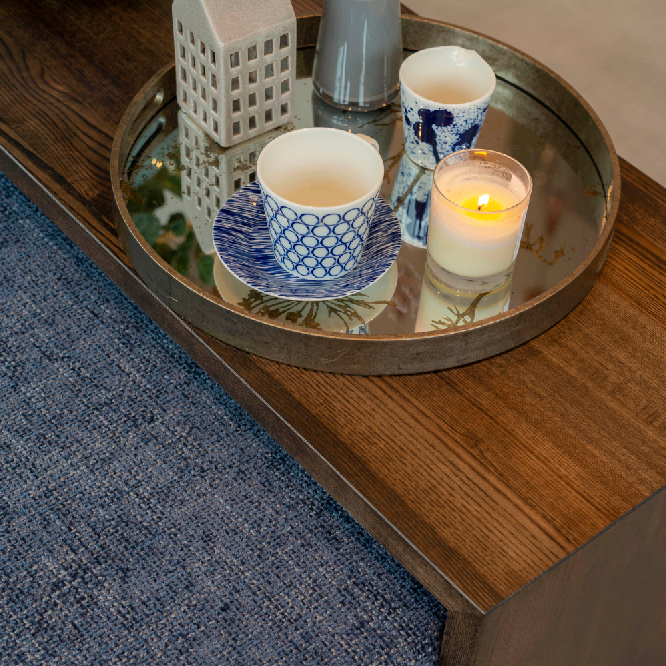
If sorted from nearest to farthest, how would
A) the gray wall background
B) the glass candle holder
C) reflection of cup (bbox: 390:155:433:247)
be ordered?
the glass candle holder, reflection of cup (bbox: 390:155:433:247), the gray wall background

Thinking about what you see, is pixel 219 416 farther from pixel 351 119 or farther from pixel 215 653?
pixel 351 119

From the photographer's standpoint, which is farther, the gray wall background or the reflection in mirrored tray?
the gray wall background

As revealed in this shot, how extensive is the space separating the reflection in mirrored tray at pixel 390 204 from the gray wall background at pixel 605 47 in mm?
665

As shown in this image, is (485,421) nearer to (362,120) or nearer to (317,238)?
(317,238)

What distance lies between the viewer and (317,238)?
Result: 0.65 m

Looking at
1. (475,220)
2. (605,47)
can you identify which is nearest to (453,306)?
(475,220)

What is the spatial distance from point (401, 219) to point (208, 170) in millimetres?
191

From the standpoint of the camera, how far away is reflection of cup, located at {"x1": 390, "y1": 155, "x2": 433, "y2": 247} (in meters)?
0.77

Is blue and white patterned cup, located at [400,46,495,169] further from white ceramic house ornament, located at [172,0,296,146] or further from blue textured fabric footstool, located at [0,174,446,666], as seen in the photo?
blue textured fabric footstool, located at [0,174,446,666]

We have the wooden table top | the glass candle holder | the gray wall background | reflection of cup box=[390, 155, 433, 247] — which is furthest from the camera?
the gray wall background

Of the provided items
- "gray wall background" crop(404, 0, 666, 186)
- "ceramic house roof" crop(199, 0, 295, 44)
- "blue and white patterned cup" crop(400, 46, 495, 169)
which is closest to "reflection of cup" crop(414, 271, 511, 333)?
"blue and white patterned cup" crop(400, 46, 495, 169)

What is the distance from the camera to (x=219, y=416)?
81 cm

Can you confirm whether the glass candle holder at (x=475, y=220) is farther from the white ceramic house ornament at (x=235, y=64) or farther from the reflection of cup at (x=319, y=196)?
the white ceramic house ornament at (x=235, y=64)

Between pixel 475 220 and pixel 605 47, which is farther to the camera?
pixel 605 47
